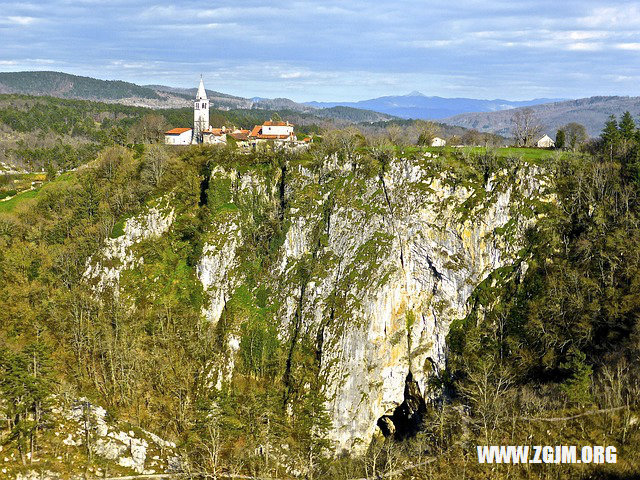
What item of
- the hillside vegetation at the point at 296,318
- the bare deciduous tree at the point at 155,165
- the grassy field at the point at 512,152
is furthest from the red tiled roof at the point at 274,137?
the grassy field at the point at 512,152

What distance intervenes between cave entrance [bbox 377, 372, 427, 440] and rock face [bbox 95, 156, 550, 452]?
0.53 feet

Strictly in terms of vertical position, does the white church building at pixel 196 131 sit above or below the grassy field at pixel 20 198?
above

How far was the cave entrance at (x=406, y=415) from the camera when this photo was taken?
61.6m

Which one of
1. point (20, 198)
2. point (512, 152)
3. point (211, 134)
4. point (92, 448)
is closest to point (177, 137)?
point (211, 134)

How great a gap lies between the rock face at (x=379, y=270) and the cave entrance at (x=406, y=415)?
0.16 m

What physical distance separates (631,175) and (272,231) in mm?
46277

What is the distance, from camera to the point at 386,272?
2484 inches

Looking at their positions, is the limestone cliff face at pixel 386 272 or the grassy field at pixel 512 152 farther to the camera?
the grassy field at pixel 512 152

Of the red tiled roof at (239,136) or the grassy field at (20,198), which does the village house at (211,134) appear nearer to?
the red tiled roof at (239,136)

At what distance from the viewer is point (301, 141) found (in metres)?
91.1

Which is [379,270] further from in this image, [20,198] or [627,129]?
[20,198]

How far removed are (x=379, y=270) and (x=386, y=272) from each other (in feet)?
2.94

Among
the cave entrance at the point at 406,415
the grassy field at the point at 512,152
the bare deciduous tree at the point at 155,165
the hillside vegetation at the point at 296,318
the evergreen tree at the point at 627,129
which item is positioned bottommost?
the cave entrance at the point at 406,415

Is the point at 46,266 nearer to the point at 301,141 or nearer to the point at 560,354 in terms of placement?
the point at 301,141
